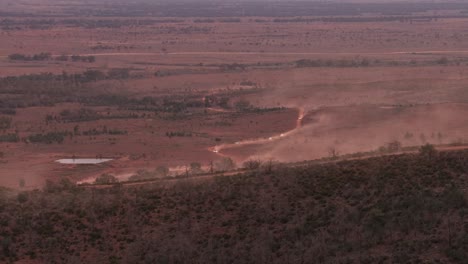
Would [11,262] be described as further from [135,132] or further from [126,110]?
[126,110]

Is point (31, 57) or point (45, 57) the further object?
point (45, 57)

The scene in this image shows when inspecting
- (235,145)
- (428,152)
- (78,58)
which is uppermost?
(78,58)

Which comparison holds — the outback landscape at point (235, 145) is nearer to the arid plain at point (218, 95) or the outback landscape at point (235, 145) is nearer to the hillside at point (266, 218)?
the hillside at point (266, 218)

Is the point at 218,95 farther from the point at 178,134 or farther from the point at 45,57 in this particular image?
the point at 45,57

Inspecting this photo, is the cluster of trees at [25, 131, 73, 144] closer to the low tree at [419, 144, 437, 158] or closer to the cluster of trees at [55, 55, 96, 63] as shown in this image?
the low tree at [419, 144, 437, 158]

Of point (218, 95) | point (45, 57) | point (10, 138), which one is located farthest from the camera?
point (45, 57)

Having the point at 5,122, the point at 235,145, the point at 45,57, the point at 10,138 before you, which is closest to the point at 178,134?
the point at 235,145

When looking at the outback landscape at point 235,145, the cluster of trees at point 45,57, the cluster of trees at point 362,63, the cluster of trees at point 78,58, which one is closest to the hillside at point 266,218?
the outback landscape at point 235,145

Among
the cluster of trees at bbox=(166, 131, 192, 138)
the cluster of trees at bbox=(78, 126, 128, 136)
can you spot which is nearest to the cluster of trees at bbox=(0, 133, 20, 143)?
the cluster of trees at bbox=(78, 126, 128, 136)
